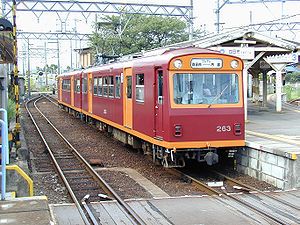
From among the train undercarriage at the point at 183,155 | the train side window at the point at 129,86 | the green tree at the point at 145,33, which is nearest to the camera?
the train undercarriage at the point at 183,155

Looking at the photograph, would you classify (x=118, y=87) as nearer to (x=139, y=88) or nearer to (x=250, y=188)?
(x=139, y=88)

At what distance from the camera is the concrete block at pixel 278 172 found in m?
9.81

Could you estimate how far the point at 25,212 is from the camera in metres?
5.60

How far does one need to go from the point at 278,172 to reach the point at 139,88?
13.5 feet

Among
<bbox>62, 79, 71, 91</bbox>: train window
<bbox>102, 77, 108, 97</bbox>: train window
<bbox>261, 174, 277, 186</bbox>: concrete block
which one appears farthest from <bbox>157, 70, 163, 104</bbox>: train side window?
<bbox>62, 79, 71, 91</bbox>: train window

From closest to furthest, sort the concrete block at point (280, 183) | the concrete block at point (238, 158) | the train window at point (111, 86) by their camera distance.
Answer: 1. the concrete block at point (280, 183)
2. the concrete block at point (238, 158)
3. the train window at point (111, 86)

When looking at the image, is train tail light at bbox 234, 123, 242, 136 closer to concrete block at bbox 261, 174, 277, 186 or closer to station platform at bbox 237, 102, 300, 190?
station platform at bbox 237, 102, 300, 190

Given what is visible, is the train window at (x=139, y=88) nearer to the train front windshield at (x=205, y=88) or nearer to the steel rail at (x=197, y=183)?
the train front windshield at (x=205, y=88)

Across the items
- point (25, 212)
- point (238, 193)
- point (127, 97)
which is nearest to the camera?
point (25, 212)

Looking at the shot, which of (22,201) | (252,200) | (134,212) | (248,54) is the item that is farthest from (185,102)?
(248,54)

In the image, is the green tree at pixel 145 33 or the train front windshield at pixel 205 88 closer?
the train front windshield at pixel 205 88

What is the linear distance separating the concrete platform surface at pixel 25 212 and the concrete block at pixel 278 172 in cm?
529

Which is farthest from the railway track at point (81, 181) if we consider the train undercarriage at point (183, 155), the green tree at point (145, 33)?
the green tree at point (145, 33)

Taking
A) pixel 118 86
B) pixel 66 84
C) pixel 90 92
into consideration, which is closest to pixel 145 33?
pixel 66 84
